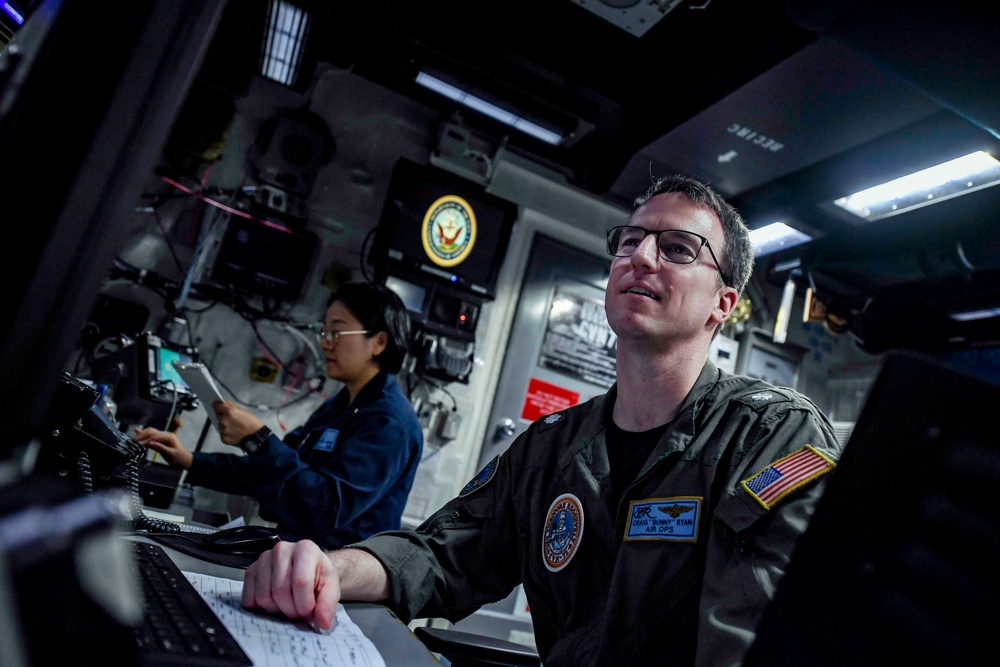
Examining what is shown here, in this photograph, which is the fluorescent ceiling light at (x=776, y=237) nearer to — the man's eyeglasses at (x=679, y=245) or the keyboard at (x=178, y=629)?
the man's eyeglasses at (x=679, y=245)

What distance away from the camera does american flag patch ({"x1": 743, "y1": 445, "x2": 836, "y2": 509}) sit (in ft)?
2.93

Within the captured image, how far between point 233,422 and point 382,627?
126 centimetres

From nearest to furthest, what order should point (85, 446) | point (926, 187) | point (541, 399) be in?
point (85, 446) → point (926, 187) → point (541, 399)

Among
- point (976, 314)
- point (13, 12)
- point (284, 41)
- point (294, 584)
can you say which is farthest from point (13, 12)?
point (976, 314)

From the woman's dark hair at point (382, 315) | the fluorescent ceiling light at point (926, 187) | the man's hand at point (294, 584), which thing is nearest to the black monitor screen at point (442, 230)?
the woman's dark hair at point (382, 315)

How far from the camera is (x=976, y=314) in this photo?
4.26 m

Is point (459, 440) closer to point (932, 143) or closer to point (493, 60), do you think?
point (493, 60)

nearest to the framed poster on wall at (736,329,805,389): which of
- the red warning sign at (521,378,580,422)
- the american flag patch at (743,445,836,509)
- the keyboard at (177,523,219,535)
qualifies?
the red warning sign at (521,378,580,422)

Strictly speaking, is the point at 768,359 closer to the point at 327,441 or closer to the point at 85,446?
the point at 327,441

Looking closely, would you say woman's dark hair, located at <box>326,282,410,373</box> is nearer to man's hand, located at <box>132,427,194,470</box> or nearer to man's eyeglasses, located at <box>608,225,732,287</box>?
man's hand, located at <box>132,427,194,470</box>

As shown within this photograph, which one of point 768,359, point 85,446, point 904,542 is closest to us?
point 904,542

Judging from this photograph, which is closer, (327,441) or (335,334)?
(327,441)

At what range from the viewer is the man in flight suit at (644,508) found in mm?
900

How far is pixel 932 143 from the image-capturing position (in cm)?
271
